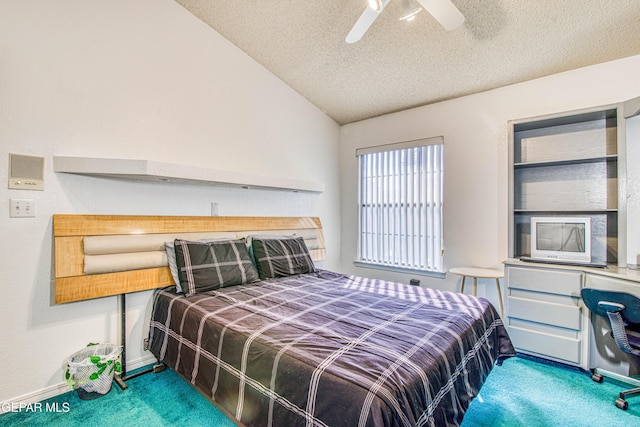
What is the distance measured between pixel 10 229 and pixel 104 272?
58cm

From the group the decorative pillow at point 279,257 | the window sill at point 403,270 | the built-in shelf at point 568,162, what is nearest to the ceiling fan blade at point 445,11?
the built-in shelf at point 568,162

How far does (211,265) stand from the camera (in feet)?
7.95

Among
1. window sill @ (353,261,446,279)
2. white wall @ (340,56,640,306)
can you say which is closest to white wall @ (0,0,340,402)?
window sill @ (353,261,446,279)

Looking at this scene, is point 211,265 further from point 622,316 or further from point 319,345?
point 622,316

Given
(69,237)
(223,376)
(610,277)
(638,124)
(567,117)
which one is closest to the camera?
(223,376)

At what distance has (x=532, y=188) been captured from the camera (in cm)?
296

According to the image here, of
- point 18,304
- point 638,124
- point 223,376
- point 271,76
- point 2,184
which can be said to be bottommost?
point 223,376

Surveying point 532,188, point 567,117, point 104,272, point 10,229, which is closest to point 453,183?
point 532,188

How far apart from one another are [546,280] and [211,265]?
2.81 meters

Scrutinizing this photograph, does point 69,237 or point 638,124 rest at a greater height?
point 638,124

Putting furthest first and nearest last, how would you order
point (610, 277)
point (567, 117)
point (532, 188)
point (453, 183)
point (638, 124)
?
point (453, 183) < point (532, 188) < point (567, 117) < point (638, 124) < point (610, 277)

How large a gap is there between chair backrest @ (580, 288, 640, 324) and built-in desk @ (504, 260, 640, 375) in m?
0.24

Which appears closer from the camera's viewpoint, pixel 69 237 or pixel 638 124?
pixel 69 237

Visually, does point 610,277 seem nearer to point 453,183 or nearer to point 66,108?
point 453,183
